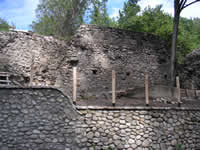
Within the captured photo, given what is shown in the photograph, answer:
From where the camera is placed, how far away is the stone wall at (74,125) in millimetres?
5266

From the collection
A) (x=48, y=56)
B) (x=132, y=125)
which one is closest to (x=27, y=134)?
(x=132, y=125)

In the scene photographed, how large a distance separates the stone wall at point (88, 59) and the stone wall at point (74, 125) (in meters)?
2.59

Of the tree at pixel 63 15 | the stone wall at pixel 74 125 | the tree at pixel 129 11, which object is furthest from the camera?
the tree at pixel 129 11

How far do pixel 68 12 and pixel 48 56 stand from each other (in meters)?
10.5

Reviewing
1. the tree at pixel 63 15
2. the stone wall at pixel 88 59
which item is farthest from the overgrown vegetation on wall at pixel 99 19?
the stone wall at pixel 88 59

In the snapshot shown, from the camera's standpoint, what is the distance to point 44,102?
18.3 feet

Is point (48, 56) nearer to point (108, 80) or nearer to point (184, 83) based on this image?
point (108, 80)

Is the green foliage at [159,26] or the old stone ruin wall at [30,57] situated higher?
the green foliage at [159,26]

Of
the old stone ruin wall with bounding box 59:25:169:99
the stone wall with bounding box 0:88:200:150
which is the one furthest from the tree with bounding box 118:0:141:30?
the stone wall with bounding box 0:88:200:150

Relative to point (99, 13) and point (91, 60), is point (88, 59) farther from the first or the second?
point (99, 13)

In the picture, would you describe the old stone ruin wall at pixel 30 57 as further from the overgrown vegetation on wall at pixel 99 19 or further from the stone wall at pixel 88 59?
the overgrown vegetation on wall at pixel 99 19

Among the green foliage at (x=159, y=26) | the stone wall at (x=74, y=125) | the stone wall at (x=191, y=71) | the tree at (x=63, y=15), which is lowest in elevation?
the stone wall at (x=74, y=125)

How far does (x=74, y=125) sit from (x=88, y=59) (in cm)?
420

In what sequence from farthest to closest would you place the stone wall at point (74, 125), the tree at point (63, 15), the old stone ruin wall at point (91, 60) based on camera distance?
the tree at point (63, 15)
the old stone ruin wall at point (91, 60)
the stone wall at point (74, 125)
